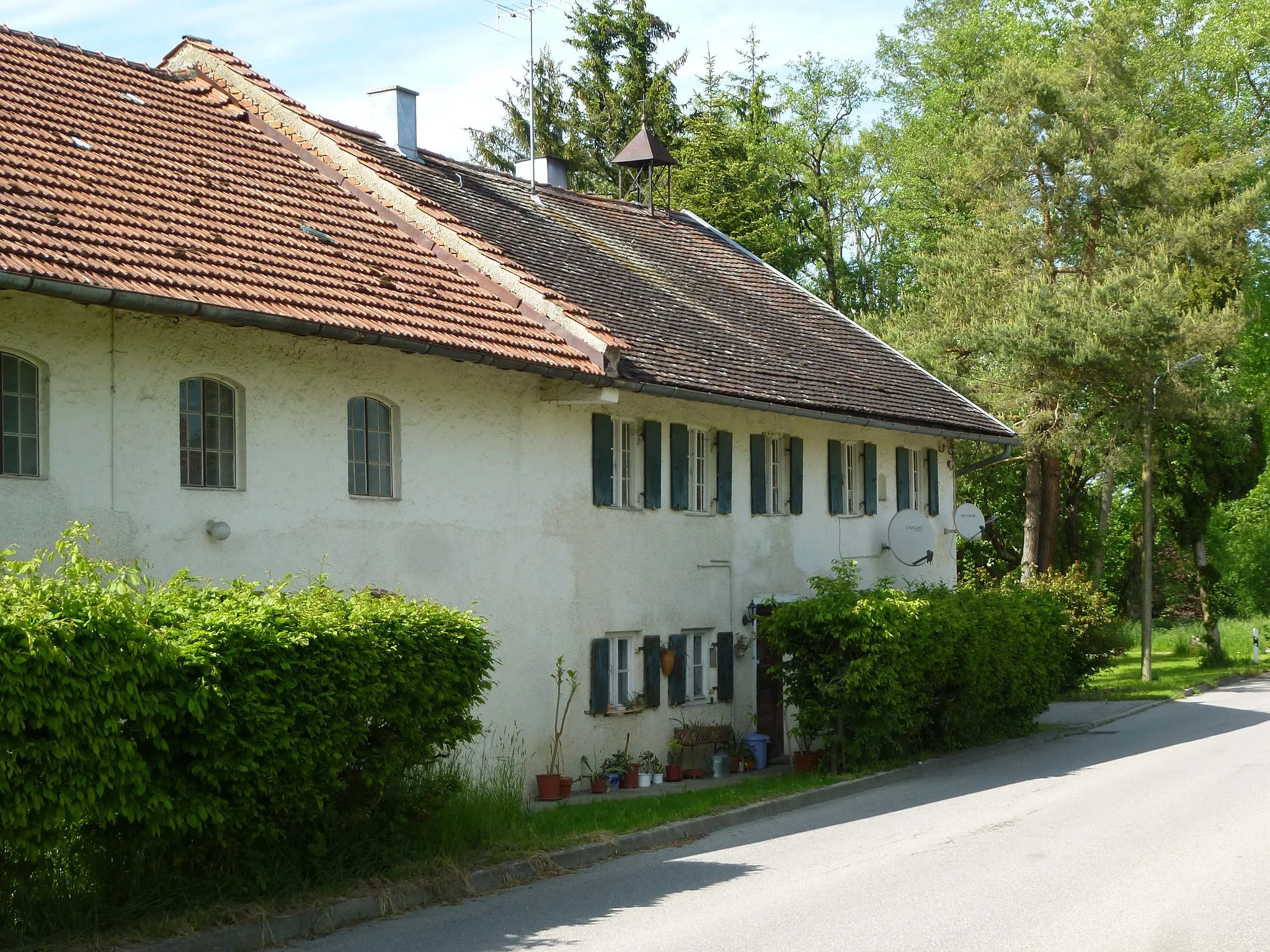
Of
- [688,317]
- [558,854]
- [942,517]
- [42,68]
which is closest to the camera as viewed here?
[558,854]

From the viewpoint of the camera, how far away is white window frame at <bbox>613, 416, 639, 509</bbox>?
58.6 feet

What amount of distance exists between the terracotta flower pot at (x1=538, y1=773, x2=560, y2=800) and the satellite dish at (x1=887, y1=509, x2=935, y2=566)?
8.60 m

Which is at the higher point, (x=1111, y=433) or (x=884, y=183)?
(x=884, y=183)

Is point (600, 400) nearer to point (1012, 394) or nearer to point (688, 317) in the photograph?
point (688, 317)

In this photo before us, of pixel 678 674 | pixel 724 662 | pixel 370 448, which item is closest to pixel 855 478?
pixel 724 662

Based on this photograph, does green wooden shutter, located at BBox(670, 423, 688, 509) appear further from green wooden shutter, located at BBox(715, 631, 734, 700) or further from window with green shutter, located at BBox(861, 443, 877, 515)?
window with green shutter, located at BBox(861, 443, 877, 515)

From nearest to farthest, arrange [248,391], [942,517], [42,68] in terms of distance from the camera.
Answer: [248,391]
[42,68]
[942,517]

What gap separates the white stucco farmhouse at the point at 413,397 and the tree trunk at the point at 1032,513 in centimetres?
1151

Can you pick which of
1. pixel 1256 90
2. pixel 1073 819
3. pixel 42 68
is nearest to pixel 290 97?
pixel 42 68

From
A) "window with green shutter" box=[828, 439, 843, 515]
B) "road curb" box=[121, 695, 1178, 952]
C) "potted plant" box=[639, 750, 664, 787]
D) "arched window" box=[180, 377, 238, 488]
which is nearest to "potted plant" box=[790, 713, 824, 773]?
"road curb" box=[121, 695, 1178, 952]

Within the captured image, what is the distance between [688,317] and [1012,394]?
13.1m

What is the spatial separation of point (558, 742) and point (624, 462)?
3.68 m

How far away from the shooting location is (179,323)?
12.2 m

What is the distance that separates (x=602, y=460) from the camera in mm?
17266
